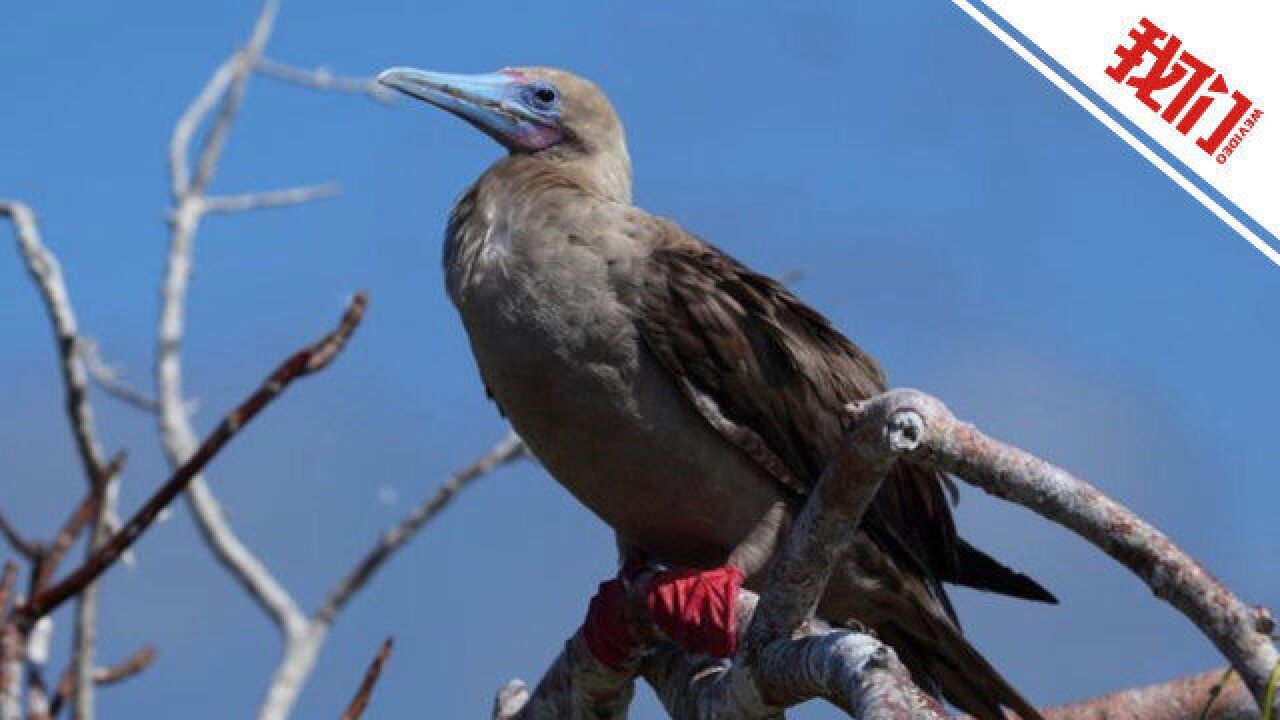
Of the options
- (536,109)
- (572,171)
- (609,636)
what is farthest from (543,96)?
(609,636)

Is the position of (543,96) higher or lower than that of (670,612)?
higher

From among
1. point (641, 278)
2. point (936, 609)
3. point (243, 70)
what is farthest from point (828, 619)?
point (243, 70)

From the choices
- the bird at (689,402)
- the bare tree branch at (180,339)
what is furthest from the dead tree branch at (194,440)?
the bird at (689,402)

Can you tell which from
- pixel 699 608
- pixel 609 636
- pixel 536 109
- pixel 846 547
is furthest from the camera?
pixel 536 109

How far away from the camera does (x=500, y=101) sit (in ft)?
19.9

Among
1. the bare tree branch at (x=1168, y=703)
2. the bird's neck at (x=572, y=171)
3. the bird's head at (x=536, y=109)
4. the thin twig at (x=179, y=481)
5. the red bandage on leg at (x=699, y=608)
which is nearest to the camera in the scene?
the thin twig at (x=179, y=481)

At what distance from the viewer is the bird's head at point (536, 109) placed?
235 inches

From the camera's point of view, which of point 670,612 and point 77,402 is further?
point 77,402

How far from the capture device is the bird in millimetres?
5156

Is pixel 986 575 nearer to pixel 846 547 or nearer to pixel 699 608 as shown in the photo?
pixel 699 608

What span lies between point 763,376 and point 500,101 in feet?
4.31

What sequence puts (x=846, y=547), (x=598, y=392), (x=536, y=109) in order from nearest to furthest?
(x=846, y=547) → (x=598, y=392) → (x=536, y=109)

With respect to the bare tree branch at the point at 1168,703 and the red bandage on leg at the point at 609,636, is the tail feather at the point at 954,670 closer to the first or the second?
the bare tree branch at the point at 1168,703

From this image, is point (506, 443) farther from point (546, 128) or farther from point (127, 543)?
point (127, 543)
